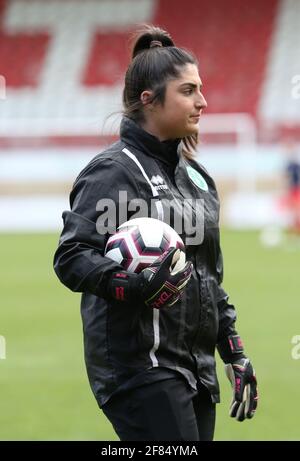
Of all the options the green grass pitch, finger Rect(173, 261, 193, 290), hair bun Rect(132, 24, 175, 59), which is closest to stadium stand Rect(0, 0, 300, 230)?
the green grass pitch

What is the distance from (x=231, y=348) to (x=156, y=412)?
0.65m

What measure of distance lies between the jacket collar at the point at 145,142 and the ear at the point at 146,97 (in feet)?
0.29

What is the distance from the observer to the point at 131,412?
11.4 feet

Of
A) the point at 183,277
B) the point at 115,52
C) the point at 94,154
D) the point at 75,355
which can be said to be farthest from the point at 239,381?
the point at 115,52

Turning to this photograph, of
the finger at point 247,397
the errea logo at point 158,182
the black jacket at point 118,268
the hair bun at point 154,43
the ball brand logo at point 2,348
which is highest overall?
the hair bun at point 154,43

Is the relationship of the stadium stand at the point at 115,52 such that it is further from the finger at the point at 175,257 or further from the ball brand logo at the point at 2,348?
the finger at the point at 175,257

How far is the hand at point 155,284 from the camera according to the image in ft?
11.0

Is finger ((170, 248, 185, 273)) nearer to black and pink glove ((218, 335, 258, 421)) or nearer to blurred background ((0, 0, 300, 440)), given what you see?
black and pink glove ((218, 335, 258, 421))

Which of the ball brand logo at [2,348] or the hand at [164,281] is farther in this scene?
the ball brand logo at [2,348]

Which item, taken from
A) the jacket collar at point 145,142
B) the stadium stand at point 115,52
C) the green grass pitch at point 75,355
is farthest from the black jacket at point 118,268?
the stadium stand at point 115,52

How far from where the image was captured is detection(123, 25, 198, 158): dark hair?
3725mm

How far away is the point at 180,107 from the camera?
147 inches

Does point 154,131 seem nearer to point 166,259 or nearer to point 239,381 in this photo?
point 166,259
